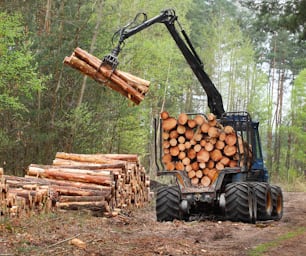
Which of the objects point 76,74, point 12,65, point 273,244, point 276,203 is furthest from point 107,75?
point 76,74

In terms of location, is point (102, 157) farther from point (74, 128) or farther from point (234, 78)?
point (234, 78)

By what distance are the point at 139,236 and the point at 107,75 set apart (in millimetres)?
3275

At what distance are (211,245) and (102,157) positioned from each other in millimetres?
7366

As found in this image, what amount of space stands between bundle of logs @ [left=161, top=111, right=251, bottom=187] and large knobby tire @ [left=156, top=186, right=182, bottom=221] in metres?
0.52

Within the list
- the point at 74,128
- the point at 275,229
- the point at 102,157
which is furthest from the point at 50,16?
the point at 275,229

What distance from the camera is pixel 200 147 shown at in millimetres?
12672

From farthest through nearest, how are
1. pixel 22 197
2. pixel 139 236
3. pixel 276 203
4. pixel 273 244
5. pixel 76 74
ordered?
pixel 76 74 → pixel 276 203 → pixel 22 197 → pixel 139 236 → pixel 273 244

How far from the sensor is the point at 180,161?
12797 mm

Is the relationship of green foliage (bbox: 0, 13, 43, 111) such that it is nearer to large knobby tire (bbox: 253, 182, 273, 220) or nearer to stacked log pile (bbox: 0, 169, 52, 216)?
stacked log pile (bbox: 0, 169, 52, 216)

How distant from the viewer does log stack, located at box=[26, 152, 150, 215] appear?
12.2 metres

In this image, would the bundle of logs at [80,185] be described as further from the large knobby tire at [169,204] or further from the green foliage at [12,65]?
the green foliage at [12,65]

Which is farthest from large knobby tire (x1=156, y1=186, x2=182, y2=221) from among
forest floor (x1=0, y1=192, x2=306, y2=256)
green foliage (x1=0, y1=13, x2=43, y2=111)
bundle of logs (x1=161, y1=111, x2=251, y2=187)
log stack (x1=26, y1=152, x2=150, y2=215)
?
green foliage (x1=0, y1=13, x2=43, y2=111)

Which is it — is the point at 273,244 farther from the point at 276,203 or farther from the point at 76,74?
the point at 76,74

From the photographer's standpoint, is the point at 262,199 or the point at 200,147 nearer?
the point at 262,199
